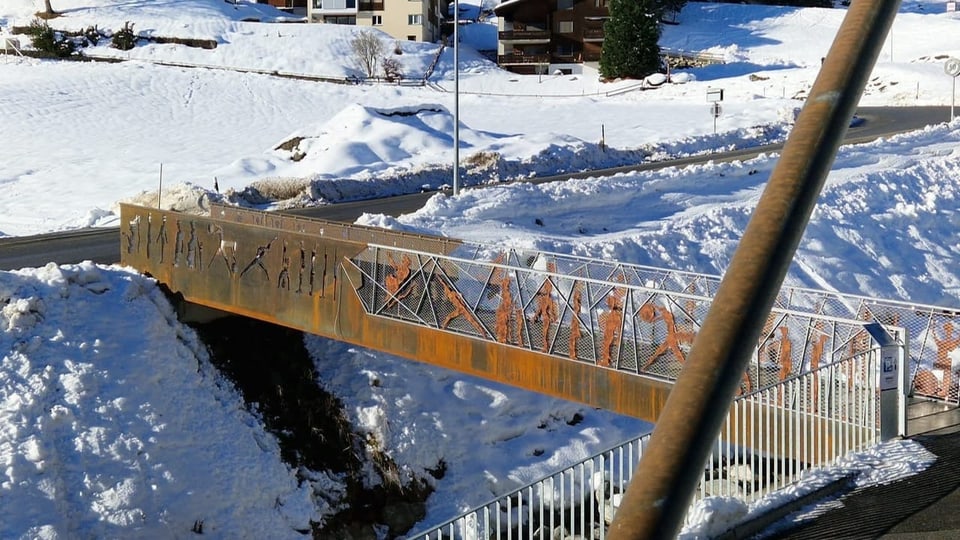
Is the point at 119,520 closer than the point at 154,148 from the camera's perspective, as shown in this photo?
Yes

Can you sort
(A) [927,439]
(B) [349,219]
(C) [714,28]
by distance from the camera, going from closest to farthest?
(A) [927,439]
(B) [349,219]
(C) [714,28]

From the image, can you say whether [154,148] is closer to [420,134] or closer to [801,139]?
[420,134]

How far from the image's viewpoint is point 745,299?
3.65 metres

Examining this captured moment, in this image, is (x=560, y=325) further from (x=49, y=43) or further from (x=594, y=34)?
(x=594, y=34)

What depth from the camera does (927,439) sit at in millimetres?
10891

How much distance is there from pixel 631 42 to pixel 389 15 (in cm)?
2556

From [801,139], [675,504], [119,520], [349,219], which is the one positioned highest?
[801,139]

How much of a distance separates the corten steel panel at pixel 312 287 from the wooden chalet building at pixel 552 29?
65.8 metres

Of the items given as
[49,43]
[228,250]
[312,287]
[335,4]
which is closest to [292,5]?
[335,4]

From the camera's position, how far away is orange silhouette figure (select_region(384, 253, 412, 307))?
15.6 metres

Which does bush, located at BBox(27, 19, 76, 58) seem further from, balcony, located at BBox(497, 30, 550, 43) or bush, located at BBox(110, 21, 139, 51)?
balcony, located at BBox(497, 30, 550, 43)

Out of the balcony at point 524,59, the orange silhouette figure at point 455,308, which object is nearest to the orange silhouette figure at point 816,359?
the orange silhouette figure at point 455,308

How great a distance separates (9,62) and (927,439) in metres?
65.2

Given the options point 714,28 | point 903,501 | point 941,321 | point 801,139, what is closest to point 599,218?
point 941,321
